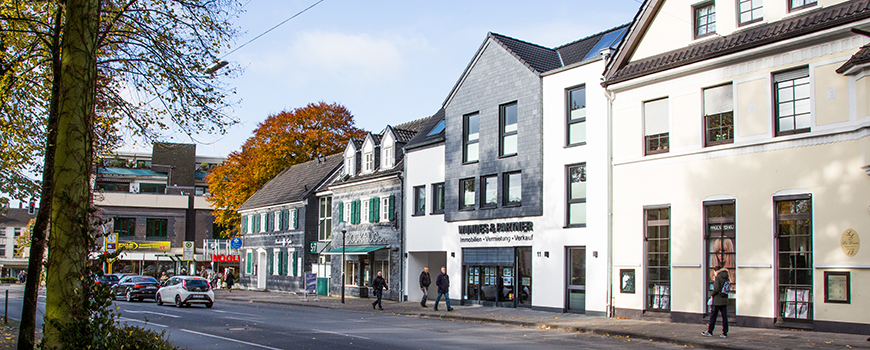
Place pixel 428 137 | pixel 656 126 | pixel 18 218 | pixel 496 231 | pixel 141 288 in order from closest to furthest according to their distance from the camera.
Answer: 1. pixel 656 126
2. pixel 496 231
3. pixel 428 137
4. pixel 141 288
5. pixel 18 218

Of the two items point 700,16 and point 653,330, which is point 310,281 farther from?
point 700,16

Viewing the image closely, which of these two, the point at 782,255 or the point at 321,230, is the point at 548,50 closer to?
the point at 782,255

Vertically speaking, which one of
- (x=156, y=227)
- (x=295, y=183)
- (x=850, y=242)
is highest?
(x=295, y=183)

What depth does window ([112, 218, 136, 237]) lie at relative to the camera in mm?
68863

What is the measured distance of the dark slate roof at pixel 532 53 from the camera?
88.9 ft

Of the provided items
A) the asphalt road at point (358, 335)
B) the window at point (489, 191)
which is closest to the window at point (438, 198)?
the window at point (489, 191)

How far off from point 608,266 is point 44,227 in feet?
52.4

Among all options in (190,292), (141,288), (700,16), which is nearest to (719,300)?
(700,16)

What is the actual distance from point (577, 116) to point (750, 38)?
7.10 m

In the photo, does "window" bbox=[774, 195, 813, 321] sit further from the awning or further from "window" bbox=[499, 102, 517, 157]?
the awning

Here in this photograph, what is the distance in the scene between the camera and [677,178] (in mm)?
20562

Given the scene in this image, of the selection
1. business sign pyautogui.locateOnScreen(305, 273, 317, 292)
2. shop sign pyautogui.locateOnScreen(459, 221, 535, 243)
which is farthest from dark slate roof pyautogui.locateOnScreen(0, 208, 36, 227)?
shop sign pyautogui.locateOnScreen(459, 221, 535, 243)

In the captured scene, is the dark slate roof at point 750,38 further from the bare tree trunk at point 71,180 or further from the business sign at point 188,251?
the business sign at point 188,251

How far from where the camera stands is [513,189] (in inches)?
1084
